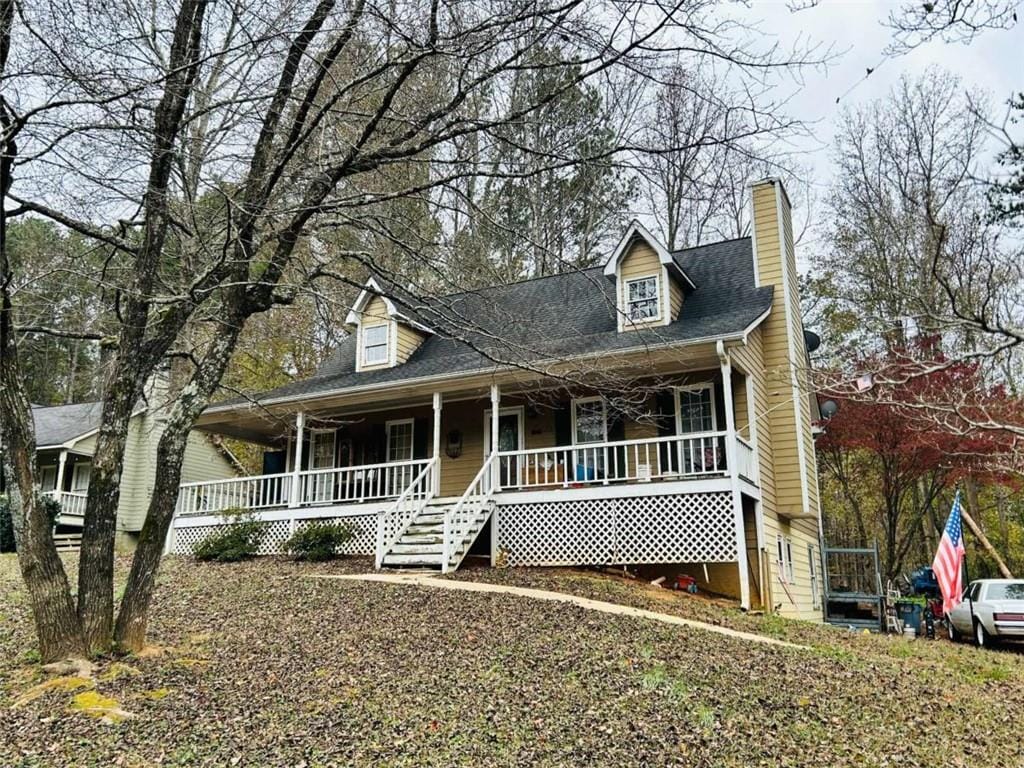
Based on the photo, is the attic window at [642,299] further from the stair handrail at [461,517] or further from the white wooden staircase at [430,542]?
the white wooden staircase at [430,542]

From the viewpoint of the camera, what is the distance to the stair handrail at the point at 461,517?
12.1 m

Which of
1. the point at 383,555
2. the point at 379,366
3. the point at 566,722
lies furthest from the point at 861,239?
the point at 566,722

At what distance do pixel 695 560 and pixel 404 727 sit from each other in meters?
7.27

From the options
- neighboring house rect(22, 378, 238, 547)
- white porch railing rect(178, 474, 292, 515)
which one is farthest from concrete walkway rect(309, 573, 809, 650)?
neighboring house rect(22, 378, 238, 547)

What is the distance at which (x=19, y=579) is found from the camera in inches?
456

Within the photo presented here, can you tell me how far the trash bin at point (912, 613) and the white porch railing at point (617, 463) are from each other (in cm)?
534

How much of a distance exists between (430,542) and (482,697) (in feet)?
21.9

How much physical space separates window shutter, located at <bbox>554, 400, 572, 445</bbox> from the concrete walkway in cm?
403

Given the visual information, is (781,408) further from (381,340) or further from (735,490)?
(381,340)

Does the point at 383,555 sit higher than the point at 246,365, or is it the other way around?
the point at 246,365

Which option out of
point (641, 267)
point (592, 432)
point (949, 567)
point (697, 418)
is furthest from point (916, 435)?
point (592, 432)

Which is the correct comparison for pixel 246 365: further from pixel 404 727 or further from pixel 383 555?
pixel 404 727

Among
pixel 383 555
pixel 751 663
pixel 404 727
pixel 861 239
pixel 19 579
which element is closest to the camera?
pixel 404 727

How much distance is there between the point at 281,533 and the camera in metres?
15.0
